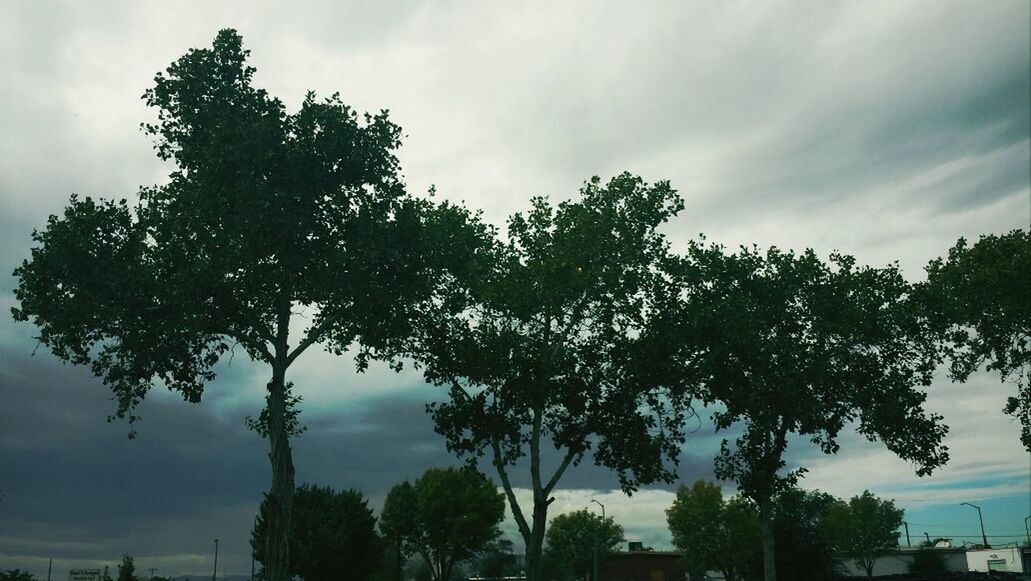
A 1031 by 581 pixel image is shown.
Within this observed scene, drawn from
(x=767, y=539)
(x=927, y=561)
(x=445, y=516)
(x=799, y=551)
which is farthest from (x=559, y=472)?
(x=927, y=561)

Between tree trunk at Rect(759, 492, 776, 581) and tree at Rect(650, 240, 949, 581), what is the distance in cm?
5

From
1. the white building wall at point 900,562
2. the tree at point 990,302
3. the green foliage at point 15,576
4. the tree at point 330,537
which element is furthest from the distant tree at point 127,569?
the white building wall at point 900,562

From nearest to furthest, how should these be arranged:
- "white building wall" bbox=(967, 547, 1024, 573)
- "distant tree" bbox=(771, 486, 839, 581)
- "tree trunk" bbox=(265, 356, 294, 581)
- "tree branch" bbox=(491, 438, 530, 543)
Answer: "tree trunk" bbox=(265, 356, 294, 581)
"tree branch" bbox=(491, 438, 530, 543)
"distant tree" bbox=(771, 486, 839, 581)
"white building wall" bbox=(967, 547, 1024, 573)

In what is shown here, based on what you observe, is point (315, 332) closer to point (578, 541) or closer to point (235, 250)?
point (235, 250)

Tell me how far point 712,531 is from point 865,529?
27163 mm

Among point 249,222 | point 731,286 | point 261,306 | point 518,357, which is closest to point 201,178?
point 249,222

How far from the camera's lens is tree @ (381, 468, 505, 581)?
88.4 meters

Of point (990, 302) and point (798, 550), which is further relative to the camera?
point (798, 550)

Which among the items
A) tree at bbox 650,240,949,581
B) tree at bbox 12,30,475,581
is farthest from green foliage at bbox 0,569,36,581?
tree at bbox 650,240,949,581

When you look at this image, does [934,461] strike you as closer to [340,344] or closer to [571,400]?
[571,400]

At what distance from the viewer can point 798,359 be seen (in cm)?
4091

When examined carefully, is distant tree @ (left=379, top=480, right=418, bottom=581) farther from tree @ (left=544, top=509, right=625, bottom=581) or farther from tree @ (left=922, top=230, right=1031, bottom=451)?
tree @ (left=922, top=230, right=1031, bottom=451)

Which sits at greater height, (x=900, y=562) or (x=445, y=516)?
(x=445, y=516)

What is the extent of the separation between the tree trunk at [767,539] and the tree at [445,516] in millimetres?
50465
